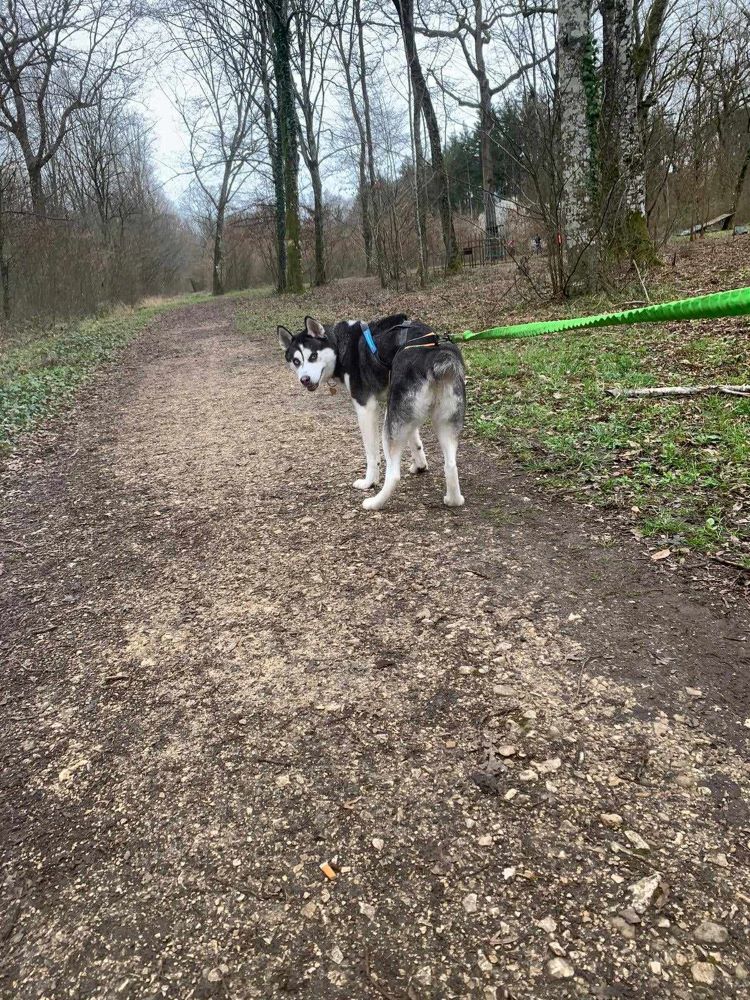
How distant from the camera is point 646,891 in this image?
1.76 meters

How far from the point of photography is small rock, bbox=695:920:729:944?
5.32ft

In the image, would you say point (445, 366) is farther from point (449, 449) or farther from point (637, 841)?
point (637, 841)

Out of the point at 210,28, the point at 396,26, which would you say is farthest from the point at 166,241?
the point at 396,26

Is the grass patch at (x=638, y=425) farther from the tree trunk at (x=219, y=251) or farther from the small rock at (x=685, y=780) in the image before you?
the tree trunk at (x=219, y=251)

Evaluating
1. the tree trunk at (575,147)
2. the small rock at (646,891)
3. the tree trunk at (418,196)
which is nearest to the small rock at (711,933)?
the small rock at (646,891)

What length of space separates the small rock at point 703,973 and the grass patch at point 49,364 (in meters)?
7.48

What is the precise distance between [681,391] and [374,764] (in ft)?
15.8

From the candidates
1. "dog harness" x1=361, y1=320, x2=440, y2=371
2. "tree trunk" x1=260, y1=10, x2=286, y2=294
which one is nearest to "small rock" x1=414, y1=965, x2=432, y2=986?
"dog harness" x1=361, y1=320, x2=440, y2=371

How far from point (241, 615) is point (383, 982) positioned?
6.80ft

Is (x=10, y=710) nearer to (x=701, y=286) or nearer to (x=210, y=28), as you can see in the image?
(x=701, y=286)

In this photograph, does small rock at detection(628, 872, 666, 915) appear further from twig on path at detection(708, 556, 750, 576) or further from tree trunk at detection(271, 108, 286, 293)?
tree trunk at detection(271, 108, 286, 293)

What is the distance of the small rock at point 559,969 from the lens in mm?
1588

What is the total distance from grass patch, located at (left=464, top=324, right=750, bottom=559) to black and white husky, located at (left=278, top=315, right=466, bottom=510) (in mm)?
1133

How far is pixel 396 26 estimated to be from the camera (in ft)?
69.0
